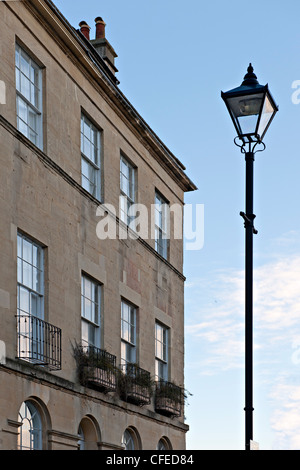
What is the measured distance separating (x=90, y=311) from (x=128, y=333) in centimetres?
295

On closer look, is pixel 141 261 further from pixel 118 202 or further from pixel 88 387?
pixel 88 387

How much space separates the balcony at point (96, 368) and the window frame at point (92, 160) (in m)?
4.05

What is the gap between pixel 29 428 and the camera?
19703mm

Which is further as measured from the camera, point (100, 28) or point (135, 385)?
point (100, 28)

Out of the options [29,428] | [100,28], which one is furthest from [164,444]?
[100,28]

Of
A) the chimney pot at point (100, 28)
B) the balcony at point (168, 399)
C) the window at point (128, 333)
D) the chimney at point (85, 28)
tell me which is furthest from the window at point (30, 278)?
the chimney at point (85, 28)

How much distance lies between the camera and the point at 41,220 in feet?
68.1

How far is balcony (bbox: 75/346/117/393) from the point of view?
2205 centimetres

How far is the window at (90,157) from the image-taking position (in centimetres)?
2400

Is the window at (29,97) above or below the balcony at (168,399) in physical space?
above

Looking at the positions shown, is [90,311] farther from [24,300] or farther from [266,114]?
[266,114]

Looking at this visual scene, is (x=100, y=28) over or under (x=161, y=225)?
over

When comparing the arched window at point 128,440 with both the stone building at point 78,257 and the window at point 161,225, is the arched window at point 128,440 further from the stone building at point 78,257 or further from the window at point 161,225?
the window at point 161,225

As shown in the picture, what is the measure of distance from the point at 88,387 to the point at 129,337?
13.0 feet
